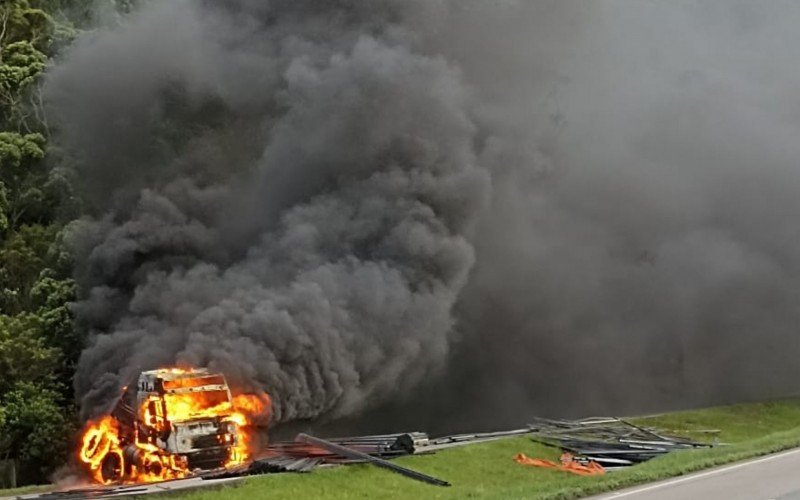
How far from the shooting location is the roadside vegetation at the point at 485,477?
1342cm

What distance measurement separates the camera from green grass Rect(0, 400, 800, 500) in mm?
13422

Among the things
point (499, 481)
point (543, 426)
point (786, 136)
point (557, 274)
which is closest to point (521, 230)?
point (557, 274)

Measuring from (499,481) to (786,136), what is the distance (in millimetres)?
26737

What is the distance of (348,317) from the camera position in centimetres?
2092

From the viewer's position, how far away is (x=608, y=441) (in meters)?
19.6

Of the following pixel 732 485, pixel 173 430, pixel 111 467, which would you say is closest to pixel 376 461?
pixel 173 430

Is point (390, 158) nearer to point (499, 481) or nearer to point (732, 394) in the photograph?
point (499, 481)

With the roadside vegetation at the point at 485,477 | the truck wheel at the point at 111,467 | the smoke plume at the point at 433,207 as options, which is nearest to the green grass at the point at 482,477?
the roadside vegetation at the point at 485,477

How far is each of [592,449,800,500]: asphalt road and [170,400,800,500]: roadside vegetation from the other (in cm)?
42

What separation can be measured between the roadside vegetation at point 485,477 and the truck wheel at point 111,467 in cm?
439

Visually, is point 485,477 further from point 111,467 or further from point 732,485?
point 111,467

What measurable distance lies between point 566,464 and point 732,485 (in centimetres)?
523

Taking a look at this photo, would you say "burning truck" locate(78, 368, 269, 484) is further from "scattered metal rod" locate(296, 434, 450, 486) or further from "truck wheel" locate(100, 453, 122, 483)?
"scattered metal rod" locate(296, 434, 450, 486)

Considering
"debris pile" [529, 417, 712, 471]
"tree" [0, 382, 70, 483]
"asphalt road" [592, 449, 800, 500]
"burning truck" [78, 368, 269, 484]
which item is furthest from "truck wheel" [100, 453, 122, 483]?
"asphalt road" [592, 449, 800, 500]
